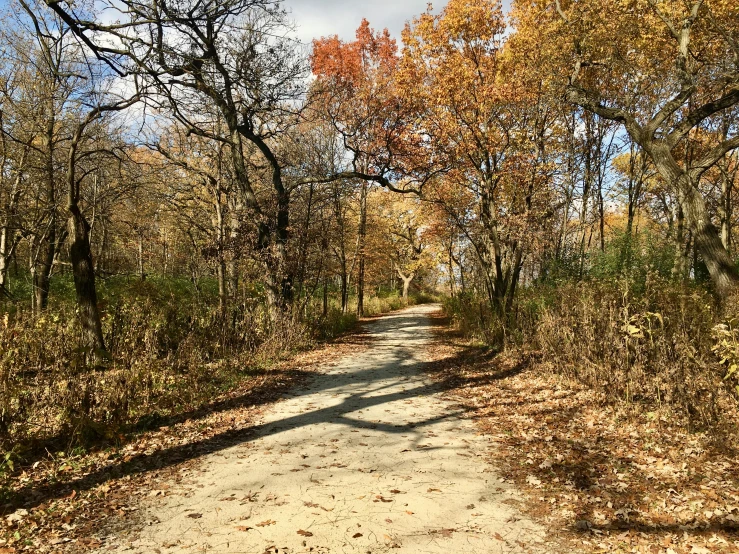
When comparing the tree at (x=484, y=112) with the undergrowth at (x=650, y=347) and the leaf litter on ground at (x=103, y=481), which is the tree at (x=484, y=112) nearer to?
the undergrowth at (x=650, y=347)

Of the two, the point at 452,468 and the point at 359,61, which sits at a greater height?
the point at 359,61

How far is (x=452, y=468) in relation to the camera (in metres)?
4.80

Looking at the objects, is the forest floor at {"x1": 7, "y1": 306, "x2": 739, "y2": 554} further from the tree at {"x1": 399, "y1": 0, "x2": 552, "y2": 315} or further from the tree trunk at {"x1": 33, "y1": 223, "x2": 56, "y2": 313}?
the tree trunk at {"x1": 33, "y1": 223, "x2": 56, "y2": 313}

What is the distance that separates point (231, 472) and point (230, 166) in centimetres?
1243

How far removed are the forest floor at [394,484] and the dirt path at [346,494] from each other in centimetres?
2

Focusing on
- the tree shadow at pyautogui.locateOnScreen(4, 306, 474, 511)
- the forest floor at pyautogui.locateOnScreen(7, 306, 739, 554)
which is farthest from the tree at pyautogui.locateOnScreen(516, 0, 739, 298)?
the tree shadow at pyautogui.locateOnScreen(4, 306, 474, 511)

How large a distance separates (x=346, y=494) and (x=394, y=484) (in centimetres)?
51

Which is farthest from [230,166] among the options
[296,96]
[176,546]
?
[176,546]

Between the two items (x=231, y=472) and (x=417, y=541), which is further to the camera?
(x=231, y=472)

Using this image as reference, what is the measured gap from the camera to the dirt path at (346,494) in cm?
346

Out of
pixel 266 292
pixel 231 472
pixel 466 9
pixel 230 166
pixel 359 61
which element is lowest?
pixel 231 472

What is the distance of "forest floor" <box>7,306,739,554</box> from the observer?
348 centimetres

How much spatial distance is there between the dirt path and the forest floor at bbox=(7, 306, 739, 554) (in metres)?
0.02

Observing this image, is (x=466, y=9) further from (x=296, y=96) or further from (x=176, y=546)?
(x=176, y=546)
